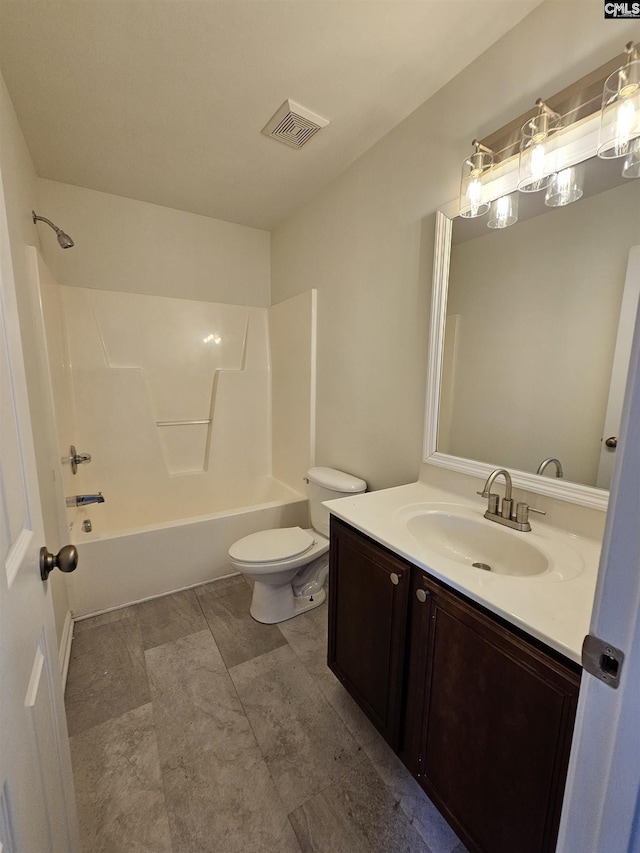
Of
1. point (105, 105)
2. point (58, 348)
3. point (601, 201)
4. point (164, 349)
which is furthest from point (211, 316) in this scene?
point (601, 201)

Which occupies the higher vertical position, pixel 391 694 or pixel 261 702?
pixel 391 694

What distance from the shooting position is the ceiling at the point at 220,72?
1147 millimetres

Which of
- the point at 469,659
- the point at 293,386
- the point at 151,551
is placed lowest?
the point at 151,551

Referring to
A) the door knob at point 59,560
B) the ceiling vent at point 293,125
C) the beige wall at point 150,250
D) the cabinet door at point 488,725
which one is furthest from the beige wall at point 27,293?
the cabinet door at point 488,725

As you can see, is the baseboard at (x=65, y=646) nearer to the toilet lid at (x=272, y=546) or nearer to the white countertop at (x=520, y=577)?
the toilet lid at (x=272, y=546)

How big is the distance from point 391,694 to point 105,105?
2.60 m

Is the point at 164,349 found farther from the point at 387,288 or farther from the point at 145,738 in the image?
the point at 145,738

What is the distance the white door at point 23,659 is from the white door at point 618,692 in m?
0.78

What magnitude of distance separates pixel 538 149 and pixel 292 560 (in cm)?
191

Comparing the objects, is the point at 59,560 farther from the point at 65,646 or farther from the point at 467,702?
the point at 65,646

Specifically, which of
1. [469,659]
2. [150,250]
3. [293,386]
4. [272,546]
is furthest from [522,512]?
[150,250]

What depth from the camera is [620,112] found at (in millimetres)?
922

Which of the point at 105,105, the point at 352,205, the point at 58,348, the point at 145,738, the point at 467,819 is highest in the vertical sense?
the point at 105,105

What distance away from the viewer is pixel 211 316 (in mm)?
2756
